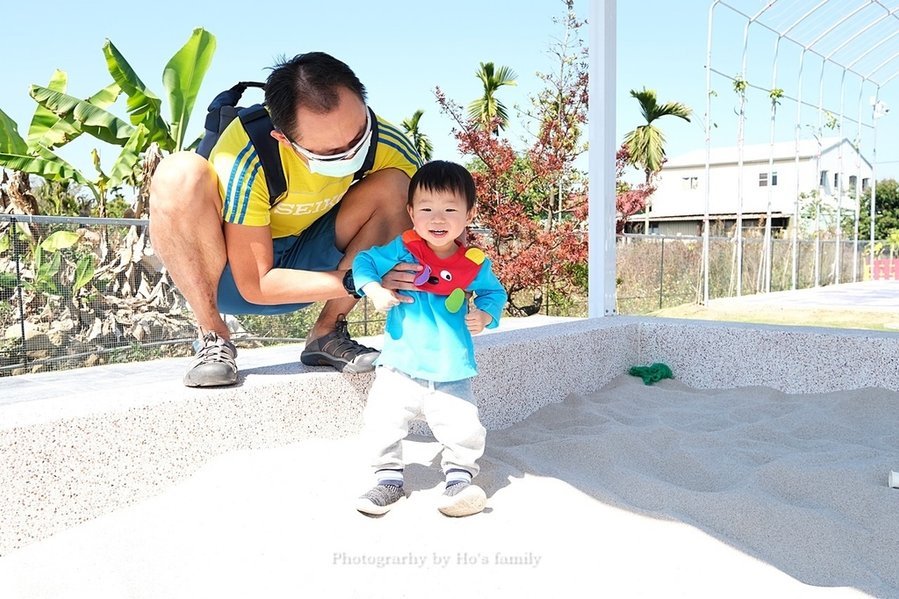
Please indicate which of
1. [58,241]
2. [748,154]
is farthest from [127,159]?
[748,154]

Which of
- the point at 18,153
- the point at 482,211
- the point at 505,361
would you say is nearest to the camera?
the point at 505,361

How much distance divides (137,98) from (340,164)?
21.9 feet

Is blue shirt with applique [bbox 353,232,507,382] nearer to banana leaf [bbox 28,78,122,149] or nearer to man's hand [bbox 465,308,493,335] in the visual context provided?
man's hand [bbox 465,308,493,335]

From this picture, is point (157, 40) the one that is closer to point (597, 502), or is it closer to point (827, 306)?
point (827, 306)

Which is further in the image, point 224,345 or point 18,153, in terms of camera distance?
point 18,153

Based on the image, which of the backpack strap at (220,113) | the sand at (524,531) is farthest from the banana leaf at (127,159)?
the sand at (524,531)

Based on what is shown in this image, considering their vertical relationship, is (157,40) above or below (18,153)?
above

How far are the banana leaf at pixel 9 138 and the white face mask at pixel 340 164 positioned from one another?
22.3ft

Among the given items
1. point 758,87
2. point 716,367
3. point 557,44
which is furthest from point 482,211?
point 716,367

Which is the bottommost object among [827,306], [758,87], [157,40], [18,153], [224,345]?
[827,306]

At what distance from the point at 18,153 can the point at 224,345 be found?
6.82m

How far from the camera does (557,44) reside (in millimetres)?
11172

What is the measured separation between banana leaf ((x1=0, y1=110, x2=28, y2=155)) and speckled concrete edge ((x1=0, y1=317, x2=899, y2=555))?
6396mm

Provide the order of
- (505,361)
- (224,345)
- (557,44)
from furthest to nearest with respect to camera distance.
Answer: (557,44) → (505,361) → (224,345)
